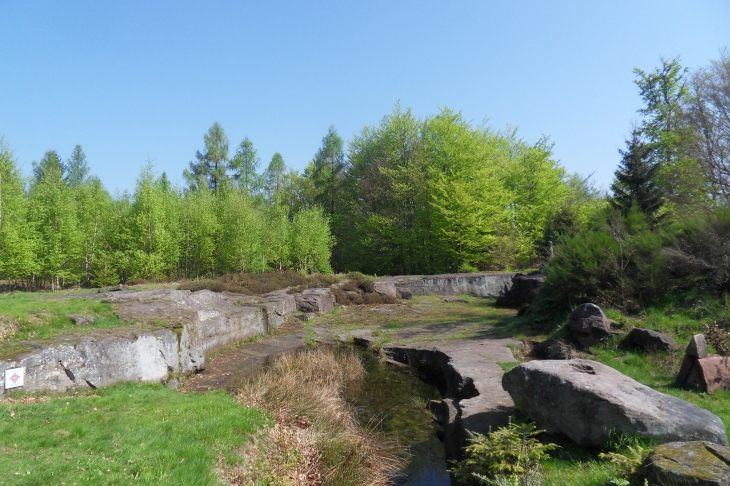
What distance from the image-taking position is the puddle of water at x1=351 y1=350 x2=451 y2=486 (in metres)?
6.14

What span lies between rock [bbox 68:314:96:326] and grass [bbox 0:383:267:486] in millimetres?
2562

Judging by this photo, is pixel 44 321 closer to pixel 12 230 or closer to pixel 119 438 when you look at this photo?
pixel 119 438

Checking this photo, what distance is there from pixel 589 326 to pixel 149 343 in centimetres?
887

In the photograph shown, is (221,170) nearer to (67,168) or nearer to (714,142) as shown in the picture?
(67,168)

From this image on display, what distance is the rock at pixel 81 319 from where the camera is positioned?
29.5ft

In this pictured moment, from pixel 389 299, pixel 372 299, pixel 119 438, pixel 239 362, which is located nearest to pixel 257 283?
pixel 372 299

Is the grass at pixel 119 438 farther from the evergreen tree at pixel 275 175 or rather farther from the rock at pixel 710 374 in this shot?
the evergreen tree at pixel 275 175

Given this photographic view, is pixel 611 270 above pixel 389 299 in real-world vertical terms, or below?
above

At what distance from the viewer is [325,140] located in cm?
4431

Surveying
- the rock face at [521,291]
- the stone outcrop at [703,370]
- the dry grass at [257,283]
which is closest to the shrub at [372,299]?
the dry grass at [257,283]

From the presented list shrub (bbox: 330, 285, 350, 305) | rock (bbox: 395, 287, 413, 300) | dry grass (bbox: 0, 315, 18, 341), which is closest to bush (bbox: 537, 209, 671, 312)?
shrub (bbox: 330, 285, 350, 305)

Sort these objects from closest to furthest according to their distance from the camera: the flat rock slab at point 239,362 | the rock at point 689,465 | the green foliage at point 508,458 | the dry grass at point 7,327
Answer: the rock at point 689,465 → the green foliage at point 508,458 → the dry grass at point 7,327 → the flat rock slab at point 239,362

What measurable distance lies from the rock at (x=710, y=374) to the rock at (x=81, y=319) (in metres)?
10.7

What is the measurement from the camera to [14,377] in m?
6.35
